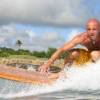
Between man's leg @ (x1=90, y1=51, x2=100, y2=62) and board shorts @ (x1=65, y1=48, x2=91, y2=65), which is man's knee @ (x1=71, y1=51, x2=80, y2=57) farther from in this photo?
man's leg @ (x1=90, y1=51, x2=100, y2=62)

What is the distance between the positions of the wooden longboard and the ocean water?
10cm

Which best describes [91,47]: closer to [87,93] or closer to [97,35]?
[97,35]

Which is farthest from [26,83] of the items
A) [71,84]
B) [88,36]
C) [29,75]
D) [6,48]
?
[6,48]

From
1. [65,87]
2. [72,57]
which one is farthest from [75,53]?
[65,87]

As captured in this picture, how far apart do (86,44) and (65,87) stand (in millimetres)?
1488

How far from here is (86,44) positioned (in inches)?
522

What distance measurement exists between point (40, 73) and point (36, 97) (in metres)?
1.55

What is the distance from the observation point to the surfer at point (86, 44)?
41.8 ft

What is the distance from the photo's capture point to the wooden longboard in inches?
490

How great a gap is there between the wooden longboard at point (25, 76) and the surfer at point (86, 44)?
20 cm

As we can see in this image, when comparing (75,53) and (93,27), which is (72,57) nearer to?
(75,53)

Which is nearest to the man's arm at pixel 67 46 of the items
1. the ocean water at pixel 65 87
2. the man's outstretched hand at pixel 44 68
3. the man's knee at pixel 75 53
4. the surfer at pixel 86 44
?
the surfer at pixel 86 44

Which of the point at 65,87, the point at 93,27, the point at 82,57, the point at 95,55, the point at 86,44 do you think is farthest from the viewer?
the point at 82,57

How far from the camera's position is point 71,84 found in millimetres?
12547
